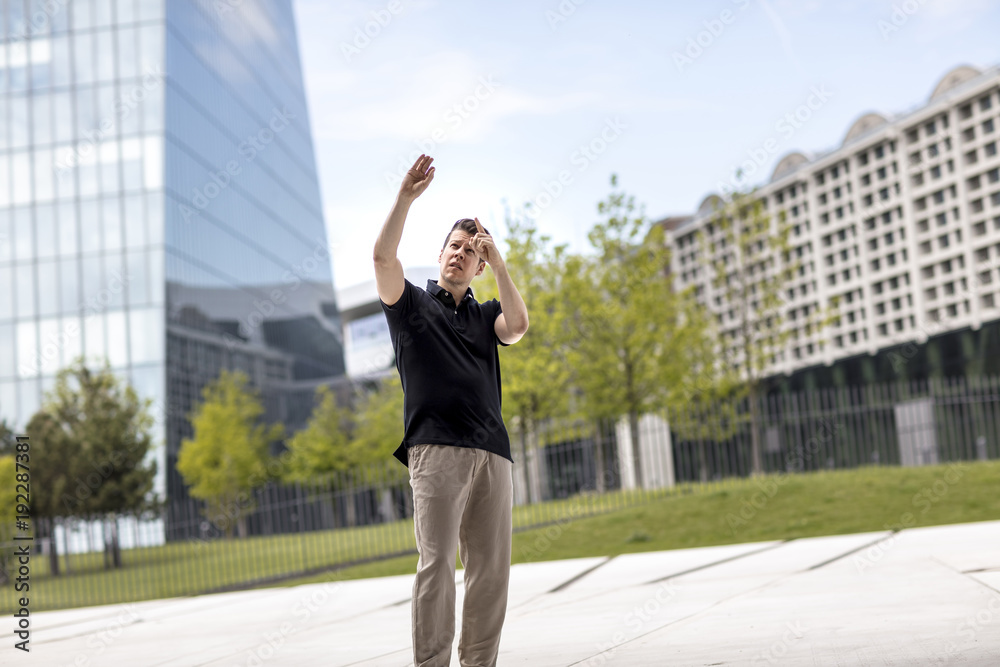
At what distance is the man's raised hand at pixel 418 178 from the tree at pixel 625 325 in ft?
62.6

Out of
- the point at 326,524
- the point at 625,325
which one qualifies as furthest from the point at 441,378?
the point at 625,325

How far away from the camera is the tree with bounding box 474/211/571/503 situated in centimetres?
2484

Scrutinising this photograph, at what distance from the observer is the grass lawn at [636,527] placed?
14.0 meters

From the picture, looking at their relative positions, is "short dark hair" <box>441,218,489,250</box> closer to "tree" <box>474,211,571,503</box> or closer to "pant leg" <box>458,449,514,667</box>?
"pant leg" <box>458,449,514,667</box>

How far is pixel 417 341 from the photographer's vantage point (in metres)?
3.69

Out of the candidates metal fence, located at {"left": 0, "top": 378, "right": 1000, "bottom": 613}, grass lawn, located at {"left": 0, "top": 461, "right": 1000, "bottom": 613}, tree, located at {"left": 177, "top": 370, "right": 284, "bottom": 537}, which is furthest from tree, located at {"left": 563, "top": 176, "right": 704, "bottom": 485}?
tree, located at {"left": 177, "top": 370, "right": 284, "bottom": 537}

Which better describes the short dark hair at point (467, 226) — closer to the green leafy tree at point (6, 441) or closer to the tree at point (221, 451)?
the green leafy tree at point (6, 441)

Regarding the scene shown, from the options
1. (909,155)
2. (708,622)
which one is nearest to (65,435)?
(708,622)

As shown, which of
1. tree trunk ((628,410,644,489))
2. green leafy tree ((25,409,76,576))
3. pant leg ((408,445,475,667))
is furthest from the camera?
green leafy tree ((25,409,76,576))

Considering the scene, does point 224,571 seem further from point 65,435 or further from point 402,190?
point 402,190

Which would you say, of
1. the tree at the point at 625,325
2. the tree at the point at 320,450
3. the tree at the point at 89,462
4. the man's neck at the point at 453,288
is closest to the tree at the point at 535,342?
the tree at the point at 625,325

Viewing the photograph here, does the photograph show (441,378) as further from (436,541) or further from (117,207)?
(117,207)

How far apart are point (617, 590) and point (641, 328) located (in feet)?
49.9

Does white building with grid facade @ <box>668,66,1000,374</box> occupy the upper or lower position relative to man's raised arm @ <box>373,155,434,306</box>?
upper
